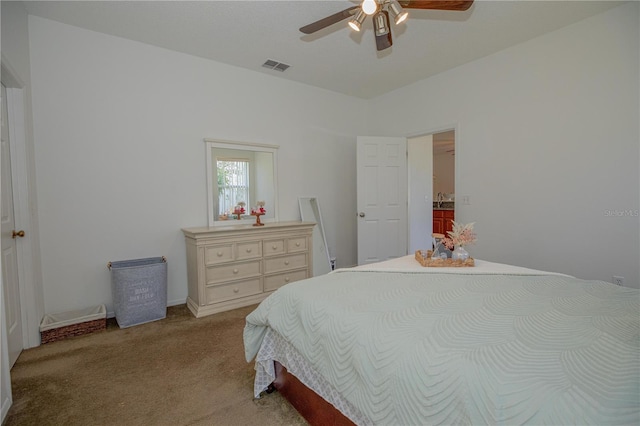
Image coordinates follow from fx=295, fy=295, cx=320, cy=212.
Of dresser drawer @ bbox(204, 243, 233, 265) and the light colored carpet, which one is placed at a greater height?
dresser drawer @ bbox(204, 243, 233, 265)

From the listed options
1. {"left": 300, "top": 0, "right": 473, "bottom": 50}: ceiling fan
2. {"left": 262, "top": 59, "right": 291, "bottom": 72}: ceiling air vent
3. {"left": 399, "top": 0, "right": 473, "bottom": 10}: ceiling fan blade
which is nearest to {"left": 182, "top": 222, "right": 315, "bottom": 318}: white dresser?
{"left": 262, "top": 59, "right": 291, "bottom": 72}: ceiling air vent

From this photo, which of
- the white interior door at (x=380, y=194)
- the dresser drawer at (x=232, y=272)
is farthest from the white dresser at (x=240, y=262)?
the white interior door at (x=380, y=194)

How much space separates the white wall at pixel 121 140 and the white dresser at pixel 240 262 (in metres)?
0.46

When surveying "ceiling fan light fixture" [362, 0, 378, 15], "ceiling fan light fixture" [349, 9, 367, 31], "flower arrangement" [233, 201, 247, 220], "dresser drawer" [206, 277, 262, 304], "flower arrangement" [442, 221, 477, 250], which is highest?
"ceiling fan light fixture" [349, 9, 367, 31]

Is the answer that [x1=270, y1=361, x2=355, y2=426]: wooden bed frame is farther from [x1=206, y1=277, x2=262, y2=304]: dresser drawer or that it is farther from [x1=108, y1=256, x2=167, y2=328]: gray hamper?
[x1=108, y1=256, x2=167, y2=328]: gray hamper

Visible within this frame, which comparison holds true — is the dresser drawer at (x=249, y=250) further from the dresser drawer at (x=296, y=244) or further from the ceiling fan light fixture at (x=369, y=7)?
the ceiling fan light fixture at (x=369, y=7)

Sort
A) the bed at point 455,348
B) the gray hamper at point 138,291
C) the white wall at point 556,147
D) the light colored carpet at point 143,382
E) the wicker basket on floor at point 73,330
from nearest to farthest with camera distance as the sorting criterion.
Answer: the bed at point 455,348
the light colored carpet at point 143,382
the wicker basket on floor at point 73,330
the white wall at point 556,147
the gray hamper at point 138,291

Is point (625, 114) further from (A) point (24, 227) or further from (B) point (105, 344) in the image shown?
(A) point (24, 227)

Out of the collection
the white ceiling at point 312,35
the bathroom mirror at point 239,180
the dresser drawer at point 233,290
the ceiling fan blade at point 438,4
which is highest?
the white ceiling at point 312,35

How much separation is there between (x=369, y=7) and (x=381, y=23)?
8.9 inches

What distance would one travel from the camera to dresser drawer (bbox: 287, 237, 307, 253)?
11.4 ft

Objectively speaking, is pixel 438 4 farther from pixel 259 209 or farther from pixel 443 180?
pixel 443 180

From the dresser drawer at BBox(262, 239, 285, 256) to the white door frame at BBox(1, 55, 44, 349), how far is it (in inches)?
75.2

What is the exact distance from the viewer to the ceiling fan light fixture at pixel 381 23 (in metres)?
1.93
